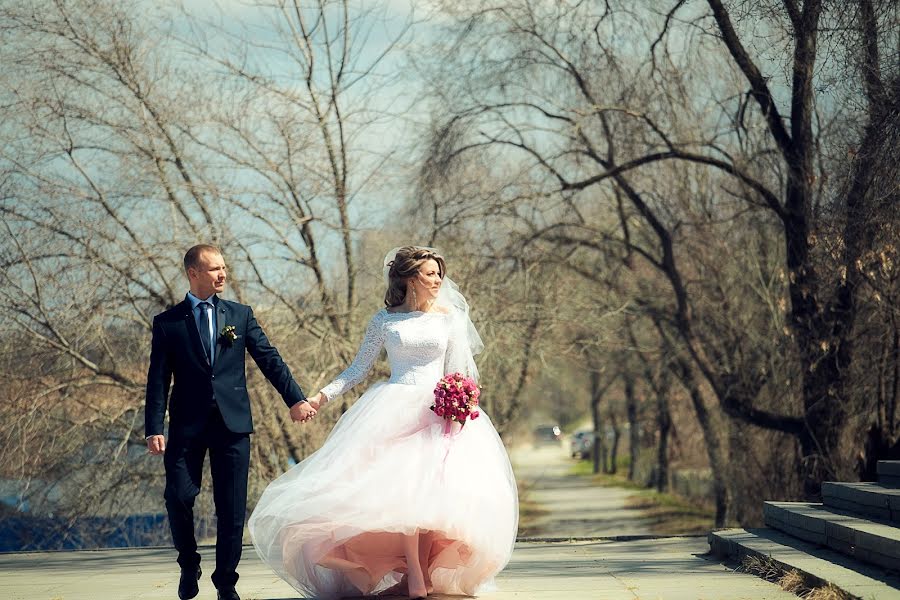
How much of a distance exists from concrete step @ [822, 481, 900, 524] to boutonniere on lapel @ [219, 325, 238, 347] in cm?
434

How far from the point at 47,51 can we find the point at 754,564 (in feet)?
33.5

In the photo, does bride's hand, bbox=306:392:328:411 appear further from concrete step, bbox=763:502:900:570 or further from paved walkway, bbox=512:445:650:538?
paved walkway, bbox=512:445:650:538

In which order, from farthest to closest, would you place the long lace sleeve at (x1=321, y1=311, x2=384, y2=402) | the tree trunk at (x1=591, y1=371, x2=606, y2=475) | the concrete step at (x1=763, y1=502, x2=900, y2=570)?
the tree trunk at (x1=591, y1=371, x2=606, y2=475), the long lace sleeve at (x1=321, y1=311, x2=384, y2=402), the concrete step at (x1=763, y1=502, x2=900, y2=570)

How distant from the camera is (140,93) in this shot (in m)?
13.8

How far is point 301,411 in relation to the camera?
21.5 feet

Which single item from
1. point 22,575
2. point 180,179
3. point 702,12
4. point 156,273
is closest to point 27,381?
point 156,273

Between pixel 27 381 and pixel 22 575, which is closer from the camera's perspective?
pixel 22 575

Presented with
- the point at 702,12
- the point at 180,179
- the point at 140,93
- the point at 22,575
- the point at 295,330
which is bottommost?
the point at 22,575

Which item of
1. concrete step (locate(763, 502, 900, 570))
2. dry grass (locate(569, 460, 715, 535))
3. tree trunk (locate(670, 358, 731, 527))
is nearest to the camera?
concrete step (locate(763, 502, 900, 570))

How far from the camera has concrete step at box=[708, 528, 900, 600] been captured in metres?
5.96

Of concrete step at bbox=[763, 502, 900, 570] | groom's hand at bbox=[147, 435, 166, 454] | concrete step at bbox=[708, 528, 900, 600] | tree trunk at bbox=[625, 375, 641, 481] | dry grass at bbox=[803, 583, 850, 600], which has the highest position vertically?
tree trunk at bbox=[625, 375, 641, 481]

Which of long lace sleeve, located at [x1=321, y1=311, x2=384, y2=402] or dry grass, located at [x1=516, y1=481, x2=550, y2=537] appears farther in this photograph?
dry grass, located at [x1=516, y1=481, x2=550, y2=537]

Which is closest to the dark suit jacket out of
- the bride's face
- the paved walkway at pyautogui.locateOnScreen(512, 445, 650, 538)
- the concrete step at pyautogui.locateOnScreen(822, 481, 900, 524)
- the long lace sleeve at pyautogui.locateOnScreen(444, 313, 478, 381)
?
the bride's face

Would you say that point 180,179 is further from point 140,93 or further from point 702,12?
point 702,12
